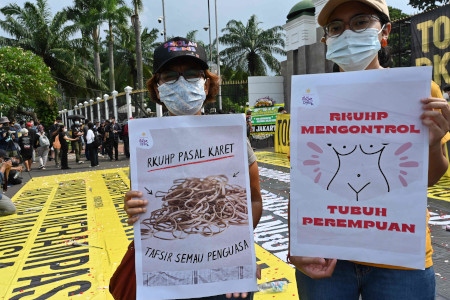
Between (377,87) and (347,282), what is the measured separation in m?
0.76

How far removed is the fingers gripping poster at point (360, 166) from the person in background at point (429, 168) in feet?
0.20

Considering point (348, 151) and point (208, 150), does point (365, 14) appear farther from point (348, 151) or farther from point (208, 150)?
point (208, 150)

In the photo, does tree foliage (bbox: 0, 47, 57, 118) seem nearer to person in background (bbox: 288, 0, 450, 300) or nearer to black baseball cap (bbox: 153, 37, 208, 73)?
black baseball cap (bbox: 153, 37, 208, 73)

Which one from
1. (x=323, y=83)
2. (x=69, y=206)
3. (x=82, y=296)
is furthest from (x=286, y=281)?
(x=69, y=206)

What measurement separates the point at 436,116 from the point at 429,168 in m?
0.24

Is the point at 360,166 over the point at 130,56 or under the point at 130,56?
under

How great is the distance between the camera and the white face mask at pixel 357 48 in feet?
5.13

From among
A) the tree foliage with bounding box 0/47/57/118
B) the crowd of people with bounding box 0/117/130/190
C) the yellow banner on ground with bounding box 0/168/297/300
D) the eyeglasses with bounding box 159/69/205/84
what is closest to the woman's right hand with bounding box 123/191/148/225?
the eyeglasses with bounding box 159/69/205/84

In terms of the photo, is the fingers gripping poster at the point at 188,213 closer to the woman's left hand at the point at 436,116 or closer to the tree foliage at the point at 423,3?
the woman's left hand at the point at 436,116

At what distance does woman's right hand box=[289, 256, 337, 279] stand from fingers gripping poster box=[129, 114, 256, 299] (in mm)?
227

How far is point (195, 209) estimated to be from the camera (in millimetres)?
1580

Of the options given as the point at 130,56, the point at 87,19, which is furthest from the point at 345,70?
the point at 130,56

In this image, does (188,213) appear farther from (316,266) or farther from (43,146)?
(43,146)

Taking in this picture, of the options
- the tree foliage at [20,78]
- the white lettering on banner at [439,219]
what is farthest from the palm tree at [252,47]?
the white lettering on banner at [439,219]
